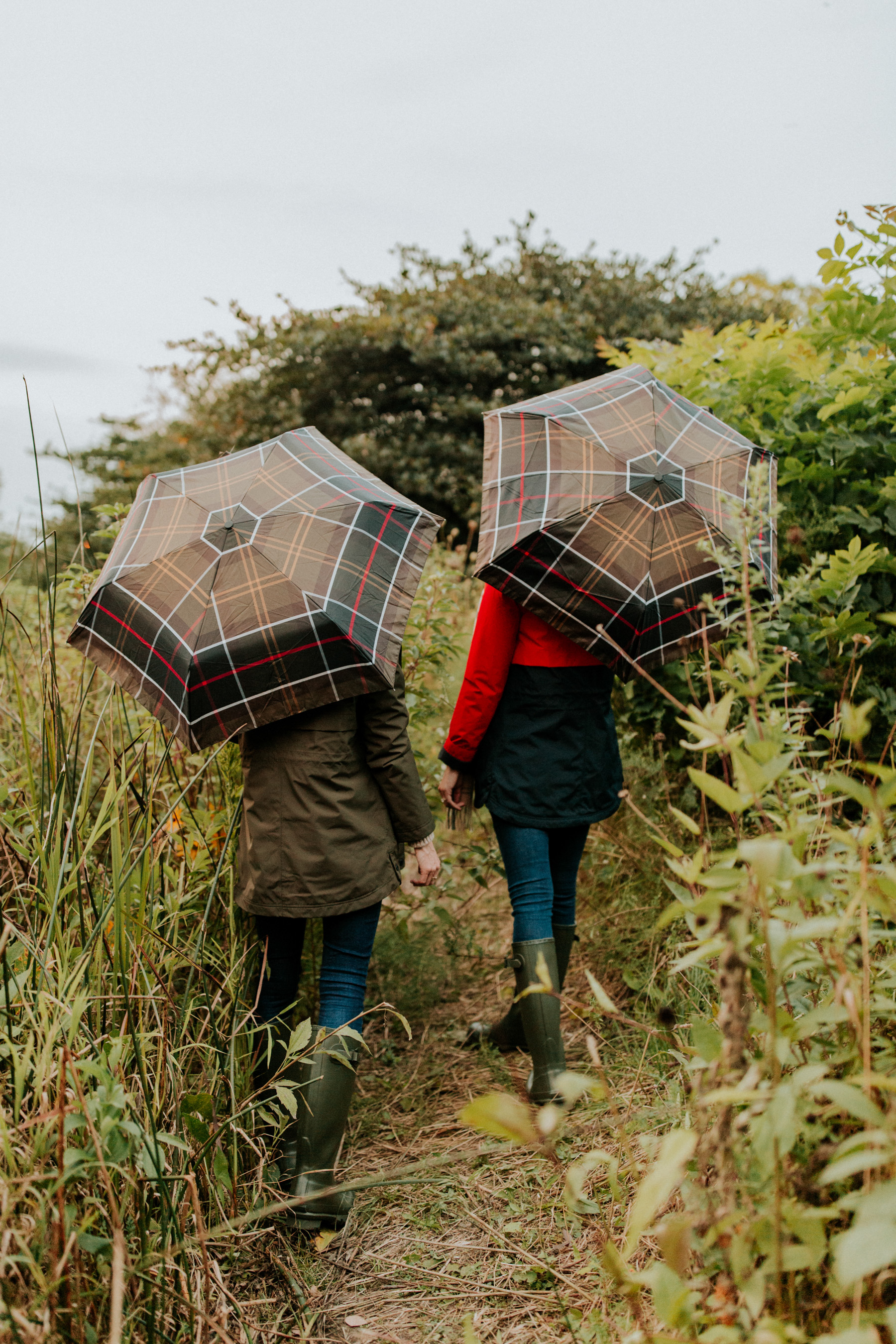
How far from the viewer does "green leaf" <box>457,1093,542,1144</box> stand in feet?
2.99

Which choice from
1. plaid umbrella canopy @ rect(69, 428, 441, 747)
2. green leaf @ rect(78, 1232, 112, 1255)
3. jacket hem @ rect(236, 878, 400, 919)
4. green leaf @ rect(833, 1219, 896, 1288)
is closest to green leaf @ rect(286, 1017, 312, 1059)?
jacket hem @ rect(236, 878, 400, 919)

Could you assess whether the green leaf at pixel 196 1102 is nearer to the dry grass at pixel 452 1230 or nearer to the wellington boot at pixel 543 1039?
the dry grass at pixel 452 1230

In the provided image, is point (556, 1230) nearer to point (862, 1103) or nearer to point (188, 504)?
point (862, 1103)

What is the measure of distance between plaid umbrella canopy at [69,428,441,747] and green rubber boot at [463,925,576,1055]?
118 centimetres

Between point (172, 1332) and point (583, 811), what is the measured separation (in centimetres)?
157

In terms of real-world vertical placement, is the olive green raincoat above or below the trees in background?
below

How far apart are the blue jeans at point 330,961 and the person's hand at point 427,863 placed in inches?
6.8

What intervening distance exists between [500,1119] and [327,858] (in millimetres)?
1310

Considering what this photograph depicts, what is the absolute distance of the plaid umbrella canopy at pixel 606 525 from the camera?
2264 mm

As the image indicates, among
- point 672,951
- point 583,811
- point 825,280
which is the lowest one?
point 672,951

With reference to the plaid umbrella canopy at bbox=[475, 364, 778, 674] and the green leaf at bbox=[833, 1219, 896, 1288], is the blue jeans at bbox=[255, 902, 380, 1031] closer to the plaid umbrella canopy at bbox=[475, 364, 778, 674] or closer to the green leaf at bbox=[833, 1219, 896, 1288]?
the plaid umbrella canopy at bbox=[475, 364, 778, 674]

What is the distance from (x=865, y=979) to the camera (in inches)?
44.8

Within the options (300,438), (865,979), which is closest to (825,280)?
(300,438)

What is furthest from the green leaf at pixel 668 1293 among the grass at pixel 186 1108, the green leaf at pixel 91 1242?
the green leaf at pixel 91 1242
